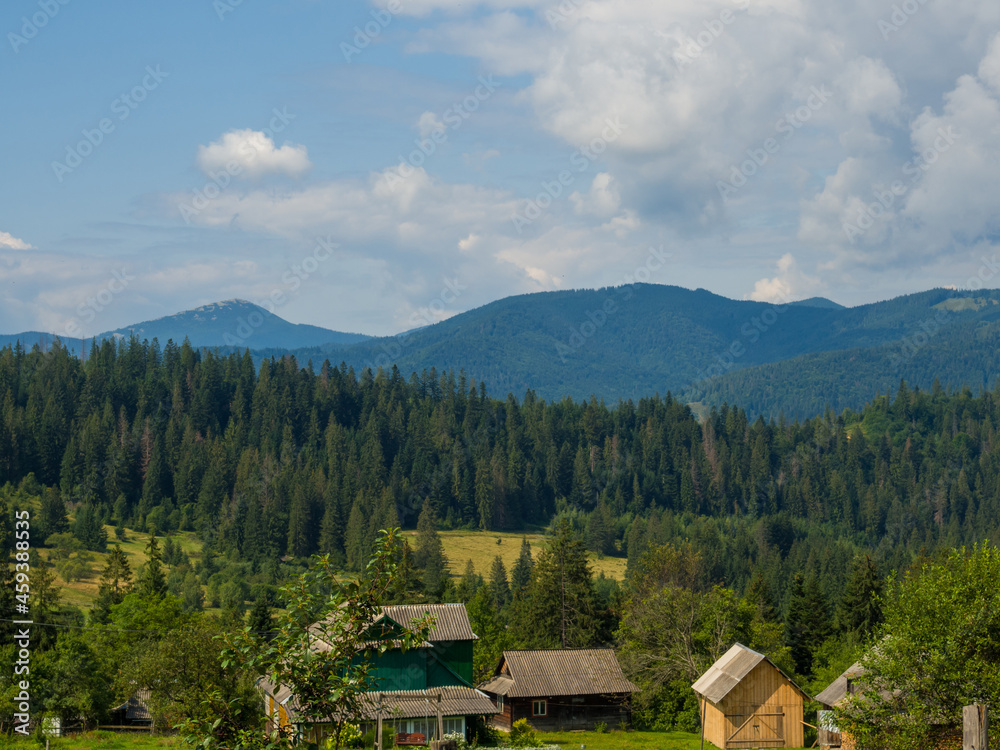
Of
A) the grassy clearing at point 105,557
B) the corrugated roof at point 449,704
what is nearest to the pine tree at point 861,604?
the corrugated roof at point 449,704

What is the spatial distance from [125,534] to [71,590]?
3832cm

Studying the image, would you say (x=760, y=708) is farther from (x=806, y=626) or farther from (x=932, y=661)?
(x=932, y=661)

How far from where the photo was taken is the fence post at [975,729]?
12.2 m

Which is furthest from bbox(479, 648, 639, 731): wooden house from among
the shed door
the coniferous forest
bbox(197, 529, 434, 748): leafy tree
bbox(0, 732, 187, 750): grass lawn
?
bbox(197, 529, 434, 748): leafy tree

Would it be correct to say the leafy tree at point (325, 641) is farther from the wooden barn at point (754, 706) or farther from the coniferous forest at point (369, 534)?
the coniferous forest at point (369, 534)

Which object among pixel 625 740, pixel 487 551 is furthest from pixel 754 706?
pixel 487 551

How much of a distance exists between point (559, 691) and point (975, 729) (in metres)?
49.2

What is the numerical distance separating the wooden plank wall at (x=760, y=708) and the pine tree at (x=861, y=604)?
87.2 feet

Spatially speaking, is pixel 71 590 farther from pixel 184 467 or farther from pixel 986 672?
pixel 986 672

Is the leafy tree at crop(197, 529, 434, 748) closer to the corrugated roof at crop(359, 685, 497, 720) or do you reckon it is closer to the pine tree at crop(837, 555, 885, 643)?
the corrugated roof at crop(359, 685, 497, 720)

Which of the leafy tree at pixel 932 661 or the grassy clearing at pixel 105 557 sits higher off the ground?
the leafy tree at pixel 932 661

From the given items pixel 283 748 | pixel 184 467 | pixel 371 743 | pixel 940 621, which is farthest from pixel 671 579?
pixel 184 467

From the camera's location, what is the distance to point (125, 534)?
480ft

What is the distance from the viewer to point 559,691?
59.1m
